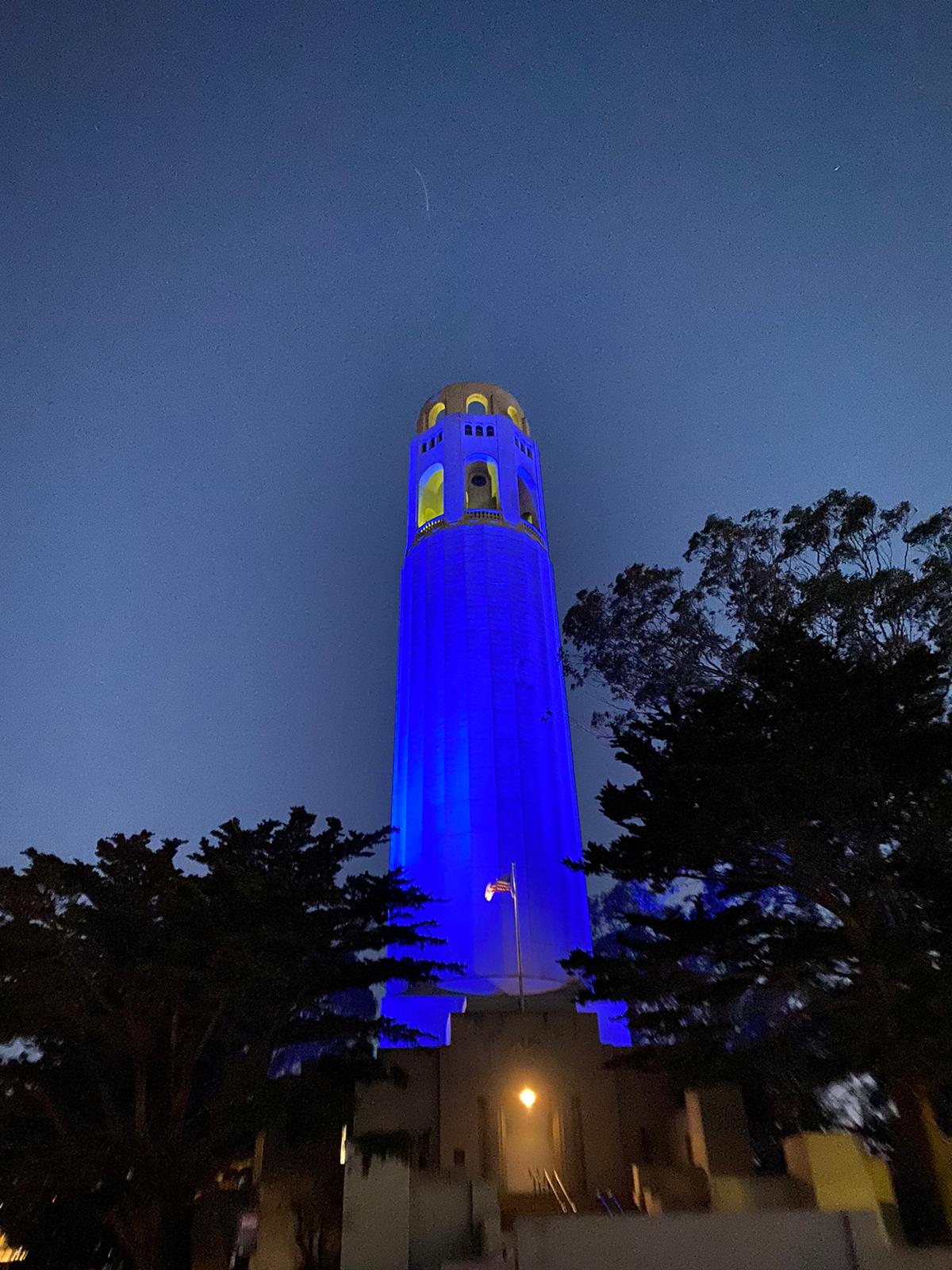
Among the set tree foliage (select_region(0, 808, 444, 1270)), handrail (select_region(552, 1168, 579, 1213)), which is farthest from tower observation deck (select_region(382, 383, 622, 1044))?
tree foliage (select_region(0, 808, 444, 1270))

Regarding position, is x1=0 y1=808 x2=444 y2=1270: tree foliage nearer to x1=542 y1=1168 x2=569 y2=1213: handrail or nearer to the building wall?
x1=542 y1=1168 x2=569 y2=1213: handrail

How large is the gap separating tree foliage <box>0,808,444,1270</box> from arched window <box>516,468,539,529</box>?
24925mm

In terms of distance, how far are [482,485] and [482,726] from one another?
13.1 m

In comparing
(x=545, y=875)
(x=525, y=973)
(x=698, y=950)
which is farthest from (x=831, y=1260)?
(x=545, y=875)

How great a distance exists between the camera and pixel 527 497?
41.6m

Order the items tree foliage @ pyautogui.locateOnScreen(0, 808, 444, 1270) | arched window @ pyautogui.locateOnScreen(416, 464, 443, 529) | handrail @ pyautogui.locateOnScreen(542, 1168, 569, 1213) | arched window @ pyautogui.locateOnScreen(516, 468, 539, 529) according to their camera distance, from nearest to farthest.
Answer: tree foliage @ pyautogui.locateOnScreen(0, 808, 444, 1270) → handrail @ pyautogui.locateOnScreen(542, 1168, 569, 1213) → arched window @ pyautogui.locateOnScreen(516, 468, 539, 529) → arched window @ pyautogui.locateOnScreen(416, 464, 443, 529)

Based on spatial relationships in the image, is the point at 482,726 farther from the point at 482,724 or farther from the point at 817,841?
the point at 817,841

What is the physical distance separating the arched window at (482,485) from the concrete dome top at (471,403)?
3.20 m

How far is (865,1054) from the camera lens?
42.5 feet

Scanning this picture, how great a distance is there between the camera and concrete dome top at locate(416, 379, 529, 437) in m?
42.6

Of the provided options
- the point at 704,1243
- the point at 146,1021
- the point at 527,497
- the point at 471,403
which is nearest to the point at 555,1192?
the point at 704,1243

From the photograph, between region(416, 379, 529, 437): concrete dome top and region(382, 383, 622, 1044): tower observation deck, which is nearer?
region(382, 383, 622, 1044): tower observation deck

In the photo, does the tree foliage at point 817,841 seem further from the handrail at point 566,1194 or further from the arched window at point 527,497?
the arched window at point 527,497

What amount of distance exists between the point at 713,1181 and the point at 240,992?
872 centimetres
